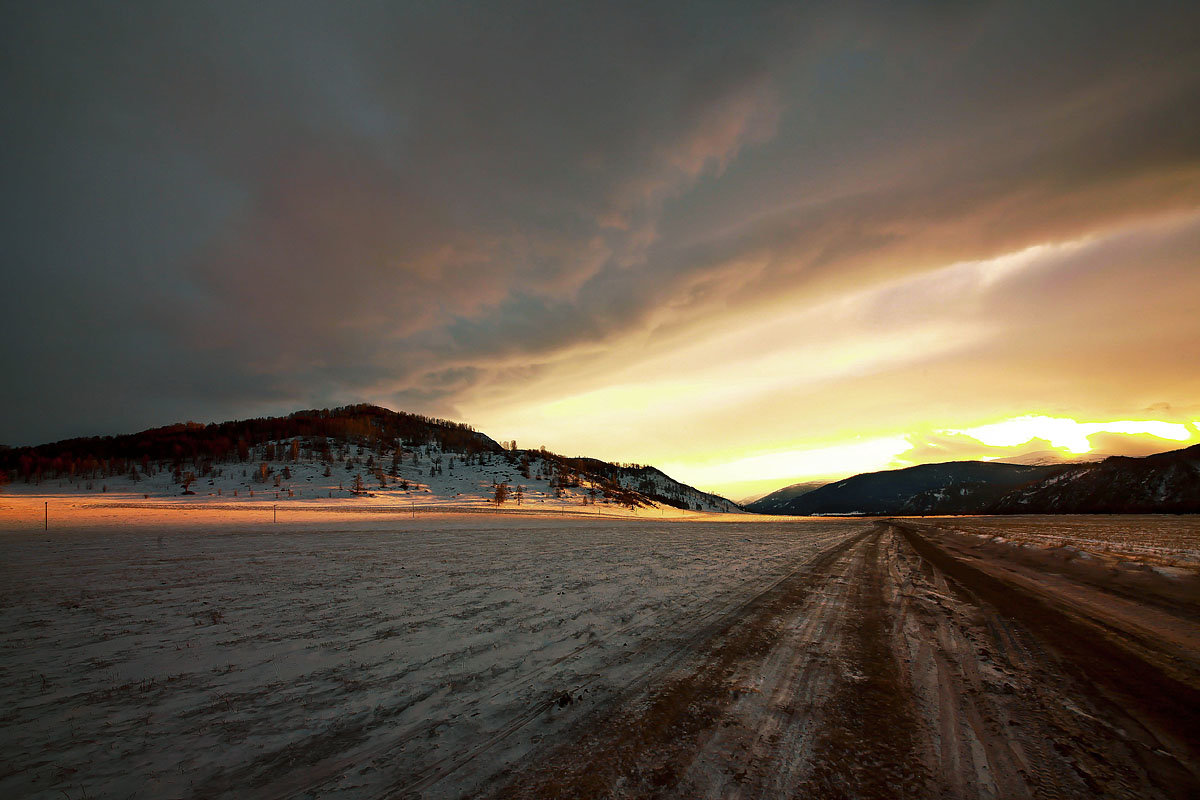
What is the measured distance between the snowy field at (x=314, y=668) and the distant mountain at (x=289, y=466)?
52806 millimetres

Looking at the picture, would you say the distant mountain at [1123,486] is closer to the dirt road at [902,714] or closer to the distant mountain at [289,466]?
the distant mountain at [289,466]

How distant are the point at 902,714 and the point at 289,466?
8893 centimetres

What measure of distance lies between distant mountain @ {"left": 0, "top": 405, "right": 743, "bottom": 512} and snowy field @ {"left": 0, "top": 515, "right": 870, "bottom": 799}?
5281 centimetres

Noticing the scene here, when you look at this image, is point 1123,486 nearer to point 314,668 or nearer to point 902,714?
point 902,714

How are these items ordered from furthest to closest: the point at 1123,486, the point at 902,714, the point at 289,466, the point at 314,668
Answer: the point at 1123,486 < the point at 289,466 < the point at 314,668 < the point at 902,714

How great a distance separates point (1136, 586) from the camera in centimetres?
1057

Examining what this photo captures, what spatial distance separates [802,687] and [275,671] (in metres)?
6.40

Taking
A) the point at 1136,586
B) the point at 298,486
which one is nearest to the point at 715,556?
the point at 1136,586

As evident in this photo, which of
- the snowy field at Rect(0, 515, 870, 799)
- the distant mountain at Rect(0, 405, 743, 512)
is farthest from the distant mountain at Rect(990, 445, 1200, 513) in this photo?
the snowy field at Rect(0, 515, 870, 799)

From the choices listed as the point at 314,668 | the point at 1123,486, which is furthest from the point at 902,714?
the point at 1123,486

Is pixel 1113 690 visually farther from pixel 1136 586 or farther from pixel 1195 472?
pixel 1195 472

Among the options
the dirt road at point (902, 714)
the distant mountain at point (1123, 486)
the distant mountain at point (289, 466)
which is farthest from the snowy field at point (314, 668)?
the distant mountain at point (1123, 486)

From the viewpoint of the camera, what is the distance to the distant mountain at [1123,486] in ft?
357

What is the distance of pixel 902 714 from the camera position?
4180 millimetres
